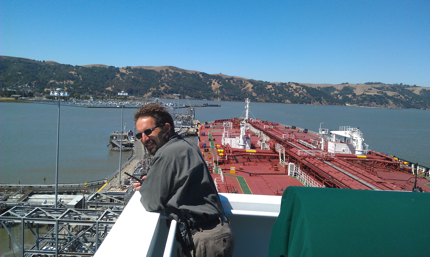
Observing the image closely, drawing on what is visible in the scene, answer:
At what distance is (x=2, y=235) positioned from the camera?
1320 centimetres

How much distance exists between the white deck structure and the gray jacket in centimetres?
11

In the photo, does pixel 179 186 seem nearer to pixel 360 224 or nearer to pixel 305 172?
pixel 360 224

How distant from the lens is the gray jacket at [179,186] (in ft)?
5.54

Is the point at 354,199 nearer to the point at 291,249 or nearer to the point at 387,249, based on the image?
the point at 387,249

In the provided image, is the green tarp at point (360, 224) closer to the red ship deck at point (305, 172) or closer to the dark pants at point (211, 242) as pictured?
the dark pants at point (211, 242)

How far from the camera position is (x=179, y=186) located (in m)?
1.74

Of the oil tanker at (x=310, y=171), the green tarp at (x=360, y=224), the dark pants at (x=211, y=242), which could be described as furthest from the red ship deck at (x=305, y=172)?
the green tarp at (x=360, y=224)

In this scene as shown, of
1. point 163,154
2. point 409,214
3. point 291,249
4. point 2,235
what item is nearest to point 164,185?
point 163,154

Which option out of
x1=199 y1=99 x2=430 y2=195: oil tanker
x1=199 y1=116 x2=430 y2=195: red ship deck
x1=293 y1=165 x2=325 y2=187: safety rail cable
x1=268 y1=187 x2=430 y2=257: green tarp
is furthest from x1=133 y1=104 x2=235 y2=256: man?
x1=293 y1=165 x2=325 y2=187: safety rail cable

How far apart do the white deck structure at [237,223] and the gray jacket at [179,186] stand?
0.11 m

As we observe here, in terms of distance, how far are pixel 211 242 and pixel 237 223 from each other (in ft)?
2.00

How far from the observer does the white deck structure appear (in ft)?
4.94

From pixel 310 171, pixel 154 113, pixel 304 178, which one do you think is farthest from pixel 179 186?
pixel 310 171

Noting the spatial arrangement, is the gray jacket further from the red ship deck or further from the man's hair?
the red ship deck
